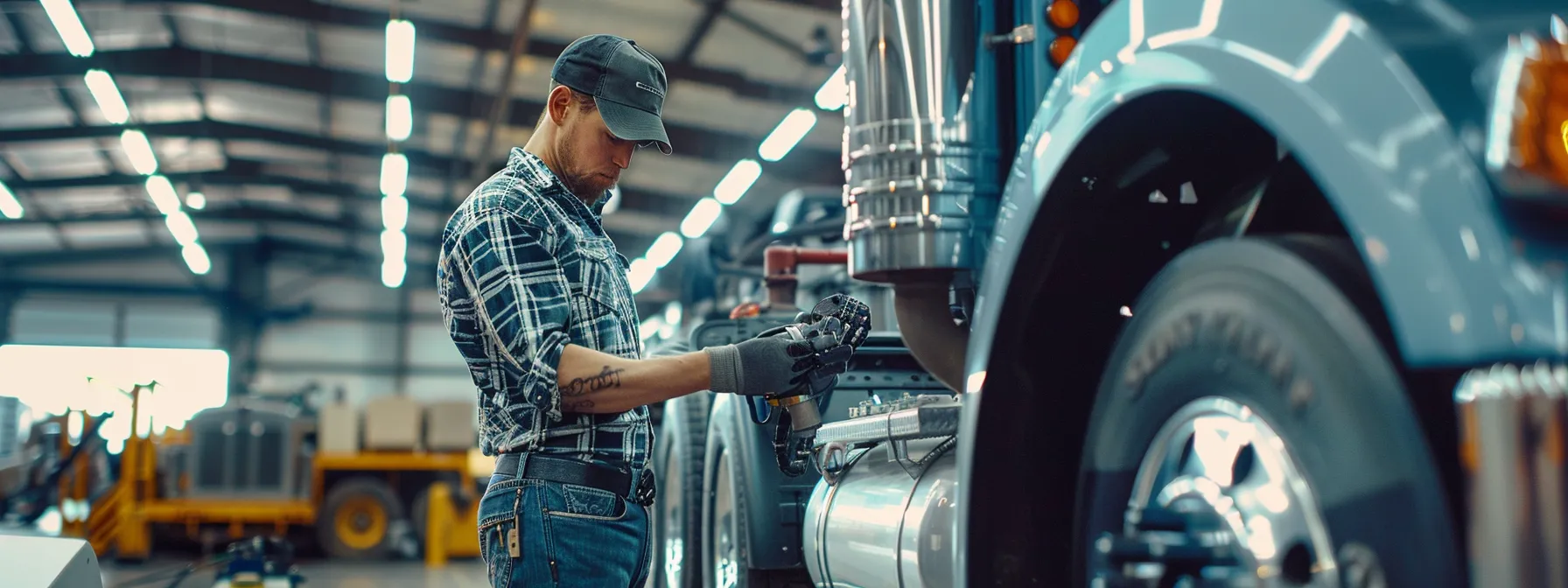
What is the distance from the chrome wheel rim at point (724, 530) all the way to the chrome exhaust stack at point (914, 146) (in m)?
1.82

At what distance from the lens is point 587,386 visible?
218 centimetres

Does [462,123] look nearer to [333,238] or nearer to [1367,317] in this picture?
[333,238]

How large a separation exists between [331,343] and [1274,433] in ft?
96.0

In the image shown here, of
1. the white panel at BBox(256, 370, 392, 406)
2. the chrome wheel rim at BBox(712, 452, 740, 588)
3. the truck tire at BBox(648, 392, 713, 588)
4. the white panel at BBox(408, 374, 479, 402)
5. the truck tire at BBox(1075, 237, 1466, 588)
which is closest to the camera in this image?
the truck tire at BBox(1075, 237, 1466, 588)

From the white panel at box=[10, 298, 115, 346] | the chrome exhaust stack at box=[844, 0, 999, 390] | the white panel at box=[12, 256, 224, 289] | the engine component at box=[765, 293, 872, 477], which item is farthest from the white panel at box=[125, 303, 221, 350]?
the chrome exhaust stack at box=[844, 0, 999, 390]

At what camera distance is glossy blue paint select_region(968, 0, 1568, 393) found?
1.00 meters

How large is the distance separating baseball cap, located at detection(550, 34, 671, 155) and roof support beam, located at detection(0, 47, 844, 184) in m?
14.1

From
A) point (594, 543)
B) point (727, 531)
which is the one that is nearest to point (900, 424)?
point (594, 543)

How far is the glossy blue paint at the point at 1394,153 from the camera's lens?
3.30ft

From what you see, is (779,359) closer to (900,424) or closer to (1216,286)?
(900,424)

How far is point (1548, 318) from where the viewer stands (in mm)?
978

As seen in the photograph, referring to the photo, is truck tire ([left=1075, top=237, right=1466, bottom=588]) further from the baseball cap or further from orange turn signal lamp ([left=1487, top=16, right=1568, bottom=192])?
the baseball cap

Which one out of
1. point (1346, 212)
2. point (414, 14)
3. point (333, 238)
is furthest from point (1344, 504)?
point (333, 238)

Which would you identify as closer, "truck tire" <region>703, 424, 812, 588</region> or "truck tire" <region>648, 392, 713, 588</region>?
"truck tire" <region>703, 424, 812, 588</region>
